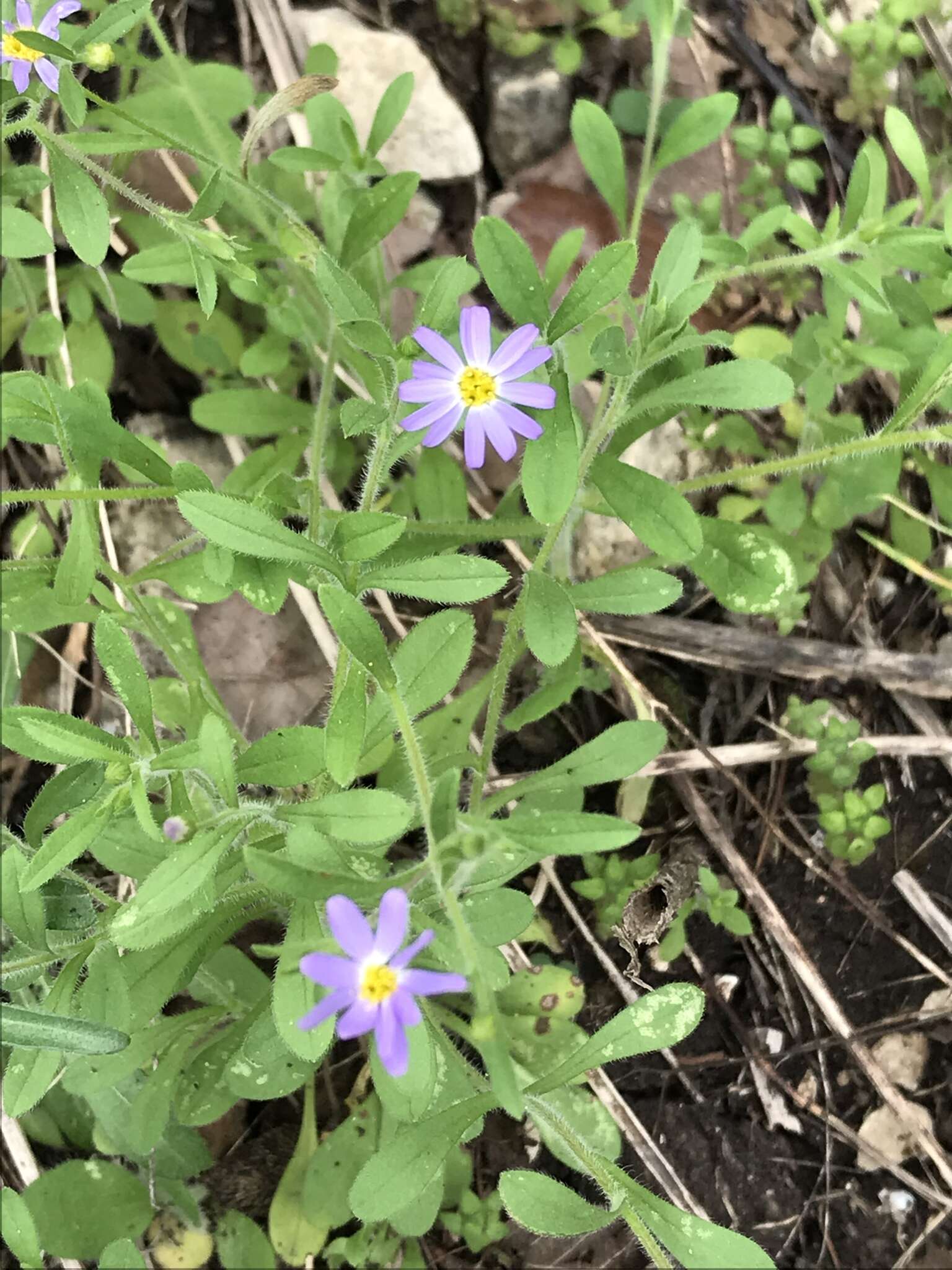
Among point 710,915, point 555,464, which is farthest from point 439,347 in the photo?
point 710,915

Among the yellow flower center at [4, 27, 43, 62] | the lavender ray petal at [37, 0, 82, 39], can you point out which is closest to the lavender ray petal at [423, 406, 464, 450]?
the yellow flower center at [4, 27, 43, 62]

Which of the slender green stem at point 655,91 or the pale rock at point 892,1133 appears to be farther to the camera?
the pale rock at point 892,1133

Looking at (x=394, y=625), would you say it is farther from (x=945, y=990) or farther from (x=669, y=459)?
(x=945, y=990)

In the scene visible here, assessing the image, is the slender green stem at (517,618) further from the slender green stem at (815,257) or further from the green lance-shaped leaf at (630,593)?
the slender green stem at (815,257)

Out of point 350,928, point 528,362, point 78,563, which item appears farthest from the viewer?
point 78,563

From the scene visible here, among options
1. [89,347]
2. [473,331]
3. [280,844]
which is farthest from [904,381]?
[89,347]

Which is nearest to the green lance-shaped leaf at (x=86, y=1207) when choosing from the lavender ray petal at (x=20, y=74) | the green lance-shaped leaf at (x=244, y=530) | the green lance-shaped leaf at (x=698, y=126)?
the green lance-shaped leaf at (x=244, y=530)

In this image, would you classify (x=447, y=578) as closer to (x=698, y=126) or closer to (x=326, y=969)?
(x=326, y=969)
